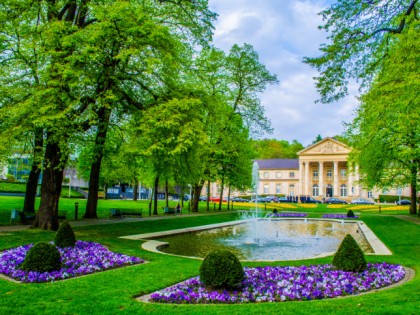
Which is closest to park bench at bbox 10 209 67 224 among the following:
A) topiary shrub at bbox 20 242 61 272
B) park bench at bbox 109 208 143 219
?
park bench at bbox 109 208 143 219

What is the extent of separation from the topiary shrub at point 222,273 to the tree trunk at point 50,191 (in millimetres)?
11292

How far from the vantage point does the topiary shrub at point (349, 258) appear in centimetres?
955

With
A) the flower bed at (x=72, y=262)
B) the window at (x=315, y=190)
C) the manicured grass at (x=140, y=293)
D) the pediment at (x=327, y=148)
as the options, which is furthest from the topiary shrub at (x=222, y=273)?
the window at (x=315, y=190)

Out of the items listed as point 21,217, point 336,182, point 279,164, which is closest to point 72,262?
point 21,217

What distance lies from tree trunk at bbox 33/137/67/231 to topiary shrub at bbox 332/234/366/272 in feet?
40.6

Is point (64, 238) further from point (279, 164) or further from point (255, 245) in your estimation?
point (279, 164)

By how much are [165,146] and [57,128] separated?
433cm

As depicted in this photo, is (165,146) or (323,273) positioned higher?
(165,146)

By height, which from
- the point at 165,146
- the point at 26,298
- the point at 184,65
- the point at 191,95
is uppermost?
the point at 184,65

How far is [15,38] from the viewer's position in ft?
60.6

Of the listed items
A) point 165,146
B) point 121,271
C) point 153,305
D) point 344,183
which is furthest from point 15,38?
point 344,183

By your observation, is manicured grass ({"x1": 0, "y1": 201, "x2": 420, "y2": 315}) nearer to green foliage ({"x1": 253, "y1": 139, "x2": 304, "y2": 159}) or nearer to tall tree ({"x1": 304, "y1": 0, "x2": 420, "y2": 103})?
tall tree ({"x1": 304, "y1": 0, "x2": 420, "y2": 103})

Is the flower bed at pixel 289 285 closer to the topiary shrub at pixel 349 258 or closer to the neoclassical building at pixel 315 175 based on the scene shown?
the topiary shrub at pixel 349 258

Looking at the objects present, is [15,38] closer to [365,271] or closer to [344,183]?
[365,271]
